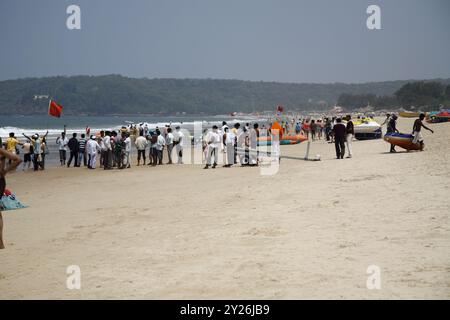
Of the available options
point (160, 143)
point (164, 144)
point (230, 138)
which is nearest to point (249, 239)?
point (230, 138)

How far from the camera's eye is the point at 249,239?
7.37m

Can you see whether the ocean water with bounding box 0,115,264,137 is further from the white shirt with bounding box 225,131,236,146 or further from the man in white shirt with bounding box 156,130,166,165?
the white shirt with bounding box 225,131,236,146

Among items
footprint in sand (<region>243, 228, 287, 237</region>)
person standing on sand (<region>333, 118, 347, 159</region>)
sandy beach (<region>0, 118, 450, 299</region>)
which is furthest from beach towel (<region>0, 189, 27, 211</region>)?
person standing on sand (<region>333, 118, 347, 159</region>)

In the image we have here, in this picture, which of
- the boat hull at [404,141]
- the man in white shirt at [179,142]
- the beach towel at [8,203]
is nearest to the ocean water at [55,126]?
the man in white shirt at [179,142]

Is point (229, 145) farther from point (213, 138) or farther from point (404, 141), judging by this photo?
point (404, 141)

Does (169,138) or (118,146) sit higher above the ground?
(169,138)

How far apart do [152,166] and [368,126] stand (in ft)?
42.9

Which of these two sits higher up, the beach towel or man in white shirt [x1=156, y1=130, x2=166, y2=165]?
man in white shirt [x1=156, y1=130, x2=166, y2=165]

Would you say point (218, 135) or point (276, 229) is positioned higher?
point (218, 135)

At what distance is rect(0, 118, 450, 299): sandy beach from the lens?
213 inches
